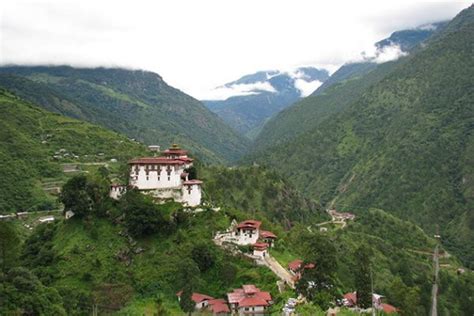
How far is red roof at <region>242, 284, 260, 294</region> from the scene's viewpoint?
60.2 m

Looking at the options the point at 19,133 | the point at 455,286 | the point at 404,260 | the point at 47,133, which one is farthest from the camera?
the point at 47,133

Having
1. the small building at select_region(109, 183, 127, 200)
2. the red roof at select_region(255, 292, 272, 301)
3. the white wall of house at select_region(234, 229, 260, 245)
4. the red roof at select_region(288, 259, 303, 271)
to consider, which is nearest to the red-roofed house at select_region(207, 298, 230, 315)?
the red roof at select_region(255, 292, 272, 301)

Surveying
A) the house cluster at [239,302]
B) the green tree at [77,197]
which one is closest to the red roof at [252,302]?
the house cluster at [239,302]

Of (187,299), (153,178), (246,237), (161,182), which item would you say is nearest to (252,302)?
(187,299)

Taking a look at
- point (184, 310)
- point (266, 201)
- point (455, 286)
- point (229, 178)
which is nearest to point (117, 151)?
point (229, 178)

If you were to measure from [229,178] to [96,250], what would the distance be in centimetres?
8181

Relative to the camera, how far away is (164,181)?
78.4 meters

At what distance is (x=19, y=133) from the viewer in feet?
536

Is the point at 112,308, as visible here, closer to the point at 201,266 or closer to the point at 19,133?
the point at 201,266

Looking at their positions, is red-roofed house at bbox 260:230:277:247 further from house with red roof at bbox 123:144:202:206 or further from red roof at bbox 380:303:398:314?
red roof at bbox 380:303:398:314

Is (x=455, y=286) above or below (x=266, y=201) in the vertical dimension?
below

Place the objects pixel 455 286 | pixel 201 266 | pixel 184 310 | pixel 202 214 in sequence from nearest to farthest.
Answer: pixel 184 310 → pixel 201 266 → pixel 202 214 → pixel 455 286

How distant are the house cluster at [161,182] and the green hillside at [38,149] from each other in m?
57.5

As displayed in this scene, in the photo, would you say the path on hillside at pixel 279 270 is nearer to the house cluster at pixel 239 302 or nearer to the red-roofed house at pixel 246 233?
the red-roofed house at pixel 246 233
